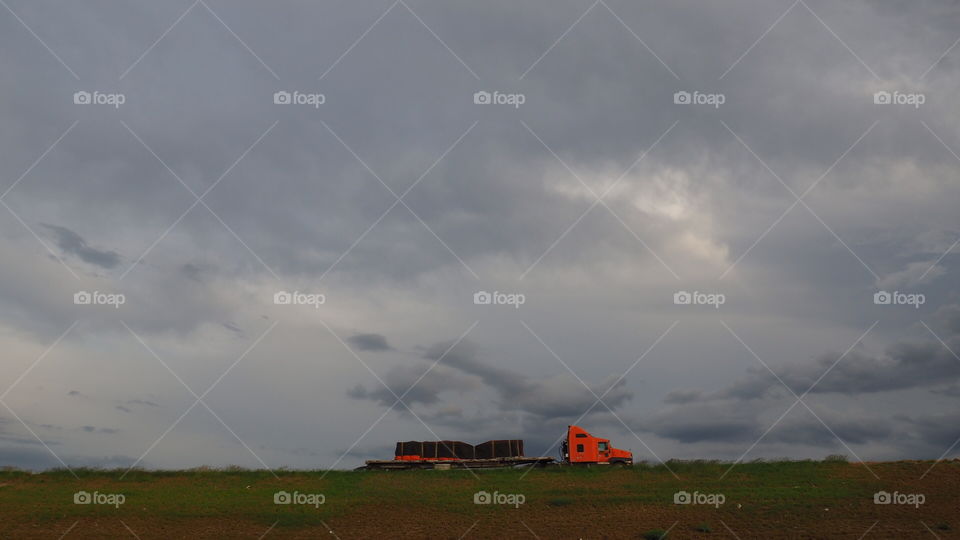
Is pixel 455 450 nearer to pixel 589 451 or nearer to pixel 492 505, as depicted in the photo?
pixel 589 451

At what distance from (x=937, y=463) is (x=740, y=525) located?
17.0 m

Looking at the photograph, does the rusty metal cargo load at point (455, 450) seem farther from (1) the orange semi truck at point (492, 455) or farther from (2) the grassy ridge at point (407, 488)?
(2) the grassy ridge at point (407, 488)

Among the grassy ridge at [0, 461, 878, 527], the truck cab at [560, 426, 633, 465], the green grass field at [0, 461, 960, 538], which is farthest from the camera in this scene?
the truck cab at [560, 426, 633, 465]

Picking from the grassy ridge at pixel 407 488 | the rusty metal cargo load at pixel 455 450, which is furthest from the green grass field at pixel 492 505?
the rusty metal cargo load at pixel 455 450

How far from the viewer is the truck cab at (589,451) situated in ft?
156

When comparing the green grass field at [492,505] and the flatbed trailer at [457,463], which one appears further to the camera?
the flatbed trailer at [457,463]

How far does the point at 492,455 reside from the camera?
1976 inches

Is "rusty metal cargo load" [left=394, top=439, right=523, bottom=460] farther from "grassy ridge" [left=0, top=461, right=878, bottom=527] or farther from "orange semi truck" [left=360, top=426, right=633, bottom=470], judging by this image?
"grassy ridge" [left=0, top=461, right=878, bottom=527]

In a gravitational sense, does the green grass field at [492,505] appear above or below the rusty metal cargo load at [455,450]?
below

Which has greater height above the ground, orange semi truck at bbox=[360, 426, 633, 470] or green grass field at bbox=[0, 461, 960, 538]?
orange semi truck at bbox=[360, 426, 633, 470]

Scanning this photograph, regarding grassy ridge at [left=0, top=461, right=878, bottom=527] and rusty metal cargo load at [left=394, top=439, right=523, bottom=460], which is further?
rusty metal cargo load at [left=394, top=439, right=523, bottom=460]

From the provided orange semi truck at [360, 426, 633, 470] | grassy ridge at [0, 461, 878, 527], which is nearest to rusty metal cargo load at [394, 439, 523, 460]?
orange semi truck at [360, 426, 633, 470]

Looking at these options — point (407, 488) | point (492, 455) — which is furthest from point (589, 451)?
point (407, 488)

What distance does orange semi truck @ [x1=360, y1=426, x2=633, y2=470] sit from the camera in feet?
156
